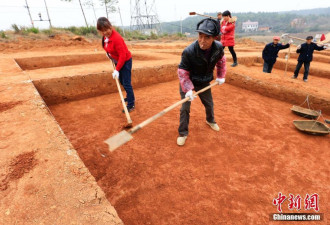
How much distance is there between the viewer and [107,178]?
2.15 m

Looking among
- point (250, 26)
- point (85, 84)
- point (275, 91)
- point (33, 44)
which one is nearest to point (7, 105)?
point (85, 84)

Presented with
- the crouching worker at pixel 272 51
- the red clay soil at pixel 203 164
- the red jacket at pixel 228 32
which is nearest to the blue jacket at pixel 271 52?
the crouching worker at pixel 272 51

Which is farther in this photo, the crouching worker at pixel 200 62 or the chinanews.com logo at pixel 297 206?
the crouching worker at pixel 200 62

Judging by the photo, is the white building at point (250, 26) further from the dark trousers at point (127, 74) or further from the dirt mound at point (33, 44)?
the dark trousers at point (127, 74)

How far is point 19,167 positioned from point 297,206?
2782 mm

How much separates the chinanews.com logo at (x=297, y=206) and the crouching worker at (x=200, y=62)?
1.39m

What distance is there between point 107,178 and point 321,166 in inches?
112

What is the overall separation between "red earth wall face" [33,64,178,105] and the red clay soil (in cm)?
49

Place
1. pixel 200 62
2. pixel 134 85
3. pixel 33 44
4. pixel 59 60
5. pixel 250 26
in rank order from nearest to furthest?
pixel 200 62
pixel 134 85
pixel 59 60
pixel 33 44
pixel 250 26

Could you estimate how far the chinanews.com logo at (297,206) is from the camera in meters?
1.80

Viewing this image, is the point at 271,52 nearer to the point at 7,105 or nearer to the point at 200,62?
the point at 200,62

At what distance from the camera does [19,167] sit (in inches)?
60.1

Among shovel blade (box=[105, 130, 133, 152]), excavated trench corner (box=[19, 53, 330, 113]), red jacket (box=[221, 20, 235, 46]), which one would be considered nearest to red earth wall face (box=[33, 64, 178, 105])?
excavated trench corner (box=[19, 53, 330, 113])

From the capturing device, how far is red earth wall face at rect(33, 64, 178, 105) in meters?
3.97
